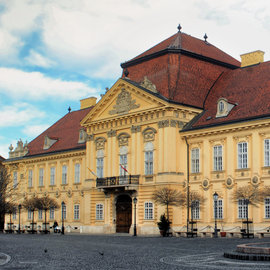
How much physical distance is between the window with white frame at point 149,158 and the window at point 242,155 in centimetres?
817

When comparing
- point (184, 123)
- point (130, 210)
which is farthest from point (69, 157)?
point (184, 123)

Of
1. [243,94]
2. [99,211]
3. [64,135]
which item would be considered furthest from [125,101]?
[64,135]

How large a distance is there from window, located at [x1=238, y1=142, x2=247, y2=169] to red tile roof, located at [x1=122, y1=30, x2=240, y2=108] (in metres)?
6.86

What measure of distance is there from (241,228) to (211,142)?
23.8 ft

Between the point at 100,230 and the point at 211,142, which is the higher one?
the point at 211,142

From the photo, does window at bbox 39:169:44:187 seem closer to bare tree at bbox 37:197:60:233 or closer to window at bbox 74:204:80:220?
bare tree at bbox 37:197:60:233

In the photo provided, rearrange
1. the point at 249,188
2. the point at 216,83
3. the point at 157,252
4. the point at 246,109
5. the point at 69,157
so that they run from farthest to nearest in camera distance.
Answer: the point at 69,157, the point at 216,83, the point at 246,109, the point at 249,188, the point at 157,252

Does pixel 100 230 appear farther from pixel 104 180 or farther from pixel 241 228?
pixel 241 228

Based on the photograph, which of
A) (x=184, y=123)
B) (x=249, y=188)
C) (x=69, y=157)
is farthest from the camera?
(x=69, y=157)

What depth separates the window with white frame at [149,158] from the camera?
4421 centimetres

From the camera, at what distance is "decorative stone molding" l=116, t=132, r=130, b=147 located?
4650 centimetres

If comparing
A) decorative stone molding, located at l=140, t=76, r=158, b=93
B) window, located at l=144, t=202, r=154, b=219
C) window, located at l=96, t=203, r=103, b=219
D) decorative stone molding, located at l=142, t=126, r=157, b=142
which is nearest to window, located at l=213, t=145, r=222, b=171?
decorative stone molding, located at l=142, t=126, r=157, b=142

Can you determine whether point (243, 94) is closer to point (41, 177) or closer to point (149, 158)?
point (149, 158)

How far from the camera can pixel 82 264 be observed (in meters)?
18.8
